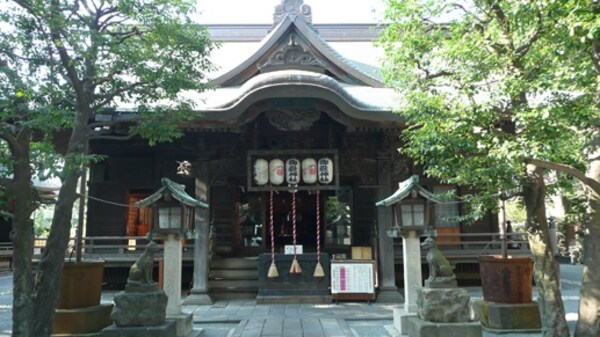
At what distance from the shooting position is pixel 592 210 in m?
5.57

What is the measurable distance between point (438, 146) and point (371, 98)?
609 centimetres

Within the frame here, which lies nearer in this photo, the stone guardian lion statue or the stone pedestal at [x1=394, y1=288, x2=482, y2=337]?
the stone pedestal at [x1=394, y1=288, x2=482, y2=337]

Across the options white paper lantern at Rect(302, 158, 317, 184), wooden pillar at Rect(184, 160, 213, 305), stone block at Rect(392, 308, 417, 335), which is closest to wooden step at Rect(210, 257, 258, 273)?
wooden pillar at Rect(184, 160, 213, 305)

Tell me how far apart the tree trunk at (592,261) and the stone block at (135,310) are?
19.8 ft

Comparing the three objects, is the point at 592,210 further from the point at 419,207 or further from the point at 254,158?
the point at 254,158

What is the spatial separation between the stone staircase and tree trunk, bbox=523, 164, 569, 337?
296 inches

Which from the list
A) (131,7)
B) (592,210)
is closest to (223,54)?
(131,7)

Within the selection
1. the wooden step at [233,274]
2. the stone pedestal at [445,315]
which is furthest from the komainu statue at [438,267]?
the wooden step at [233,274]

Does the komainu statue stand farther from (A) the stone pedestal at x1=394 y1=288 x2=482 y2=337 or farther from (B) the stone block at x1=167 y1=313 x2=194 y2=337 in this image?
(B) the stone block at x1=167 y1=313 x2=194 y2=337

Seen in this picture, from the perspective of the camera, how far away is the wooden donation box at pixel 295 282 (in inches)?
422

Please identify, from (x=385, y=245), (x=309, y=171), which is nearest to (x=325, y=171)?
(x=309, y=171)

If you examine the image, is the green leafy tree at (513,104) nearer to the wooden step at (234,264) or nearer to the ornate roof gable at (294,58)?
the ornate roof gable at (294,58)

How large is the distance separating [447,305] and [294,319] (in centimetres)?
357

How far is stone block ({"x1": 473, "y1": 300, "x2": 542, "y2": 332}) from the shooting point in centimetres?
730
